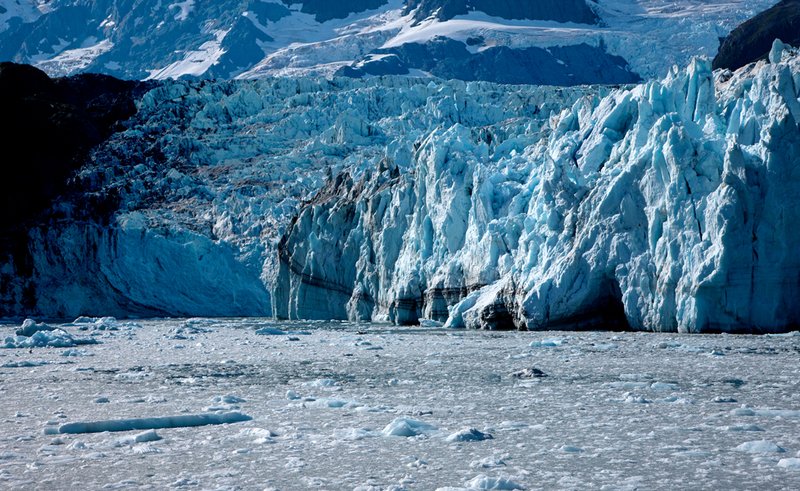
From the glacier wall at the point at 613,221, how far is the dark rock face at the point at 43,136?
61.2ft

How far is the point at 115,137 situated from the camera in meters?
53.6

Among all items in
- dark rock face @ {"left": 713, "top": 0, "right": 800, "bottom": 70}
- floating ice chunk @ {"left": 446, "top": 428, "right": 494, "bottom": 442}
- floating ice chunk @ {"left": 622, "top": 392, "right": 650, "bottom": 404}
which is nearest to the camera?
floating ice chunk @ {"left": 446, "top": 428, "right": 494, "bottom": 442}

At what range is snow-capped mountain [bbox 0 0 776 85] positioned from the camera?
324ft

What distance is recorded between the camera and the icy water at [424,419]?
5711 mm

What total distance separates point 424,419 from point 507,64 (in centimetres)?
10567

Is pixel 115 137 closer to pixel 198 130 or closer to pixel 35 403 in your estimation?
pixel 198 130

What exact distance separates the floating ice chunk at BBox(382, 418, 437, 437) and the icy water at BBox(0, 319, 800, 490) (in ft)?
0.05

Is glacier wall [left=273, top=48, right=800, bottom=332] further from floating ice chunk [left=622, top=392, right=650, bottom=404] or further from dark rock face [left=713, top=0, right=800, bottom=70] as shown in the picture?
dark rock face [left=713, top=0, right=800, bottom=70]

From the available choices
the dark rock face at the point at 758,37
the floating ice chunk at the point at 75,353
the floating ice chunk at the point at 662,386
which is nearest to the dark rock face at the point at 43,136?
the floating ice chunk at the point at 75,353

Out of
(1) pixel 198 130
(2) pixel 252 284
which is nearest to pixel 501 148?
(2) pixel 252 284

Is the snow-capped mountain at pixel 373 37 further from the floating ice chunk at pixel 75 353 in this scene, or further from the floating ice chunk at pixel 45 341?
the floating ice chunk at pixel 75 353

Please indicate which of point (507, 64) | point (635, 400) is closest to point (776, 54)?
point (635, 400)

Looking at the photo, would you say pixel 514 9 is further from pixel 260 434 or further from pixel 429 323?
pixel 260 434

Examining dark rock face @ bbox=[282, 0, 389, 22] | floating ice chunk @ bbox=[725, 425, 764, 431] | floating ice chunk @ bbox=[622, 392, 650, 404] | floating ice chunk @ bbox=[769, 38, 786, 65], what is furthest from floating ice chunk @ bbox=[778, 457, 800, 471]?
dark rock face @ bbox=[282, 0, 389, 22]
